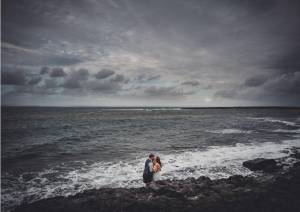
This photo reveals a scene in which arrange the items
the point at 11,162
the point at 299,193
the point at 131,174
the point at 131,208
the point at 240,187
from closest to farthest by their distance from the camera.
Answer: the point at 131,208, the point at 299,193, the point at 240,187, the point at 131,174, the point at 11,162

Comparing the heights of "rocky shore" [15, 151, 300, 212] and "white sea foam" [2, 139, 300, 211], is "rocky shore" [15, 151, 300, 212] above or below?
above

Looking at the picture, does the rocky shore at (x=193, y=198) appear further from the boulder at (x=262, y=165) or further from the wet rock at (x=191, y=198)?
the boulder at (x=262, y=165)

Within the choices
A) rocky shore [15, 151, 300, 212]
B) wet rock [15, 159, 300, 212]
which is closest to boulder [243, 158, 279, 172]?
rocky shore [15, 151, 300, 212]

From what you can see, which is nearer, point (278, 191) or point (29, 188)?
point (278, 191)

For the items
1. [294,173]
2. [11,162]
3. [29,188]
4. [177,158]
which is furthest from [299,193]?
[11,162]

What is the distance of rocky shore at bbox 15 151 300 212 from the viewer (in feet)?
25.1

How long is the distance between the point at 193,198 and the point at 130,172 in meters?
5.50

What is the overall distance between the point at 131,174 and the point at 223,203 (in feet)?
20.8

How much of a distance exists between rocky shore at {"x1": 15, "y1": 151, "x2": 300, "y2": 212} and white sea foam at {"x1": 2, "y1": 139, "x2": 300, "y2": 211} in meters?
1.71

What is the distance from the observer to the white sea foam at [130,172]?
10.4 metres

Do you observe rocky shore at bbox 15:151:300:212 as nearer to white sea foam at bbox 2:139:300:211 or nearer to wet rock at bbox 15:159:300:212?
wet rock at bbox 15:159:300:212

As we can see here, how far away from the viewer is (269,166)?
12656mm

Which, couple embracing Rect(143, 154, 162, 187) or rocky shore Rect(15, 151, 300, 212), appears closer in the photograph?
rocky shore Rect(15, 151, 300, 212)

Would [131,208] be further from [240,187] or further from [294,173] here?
[294,173]
